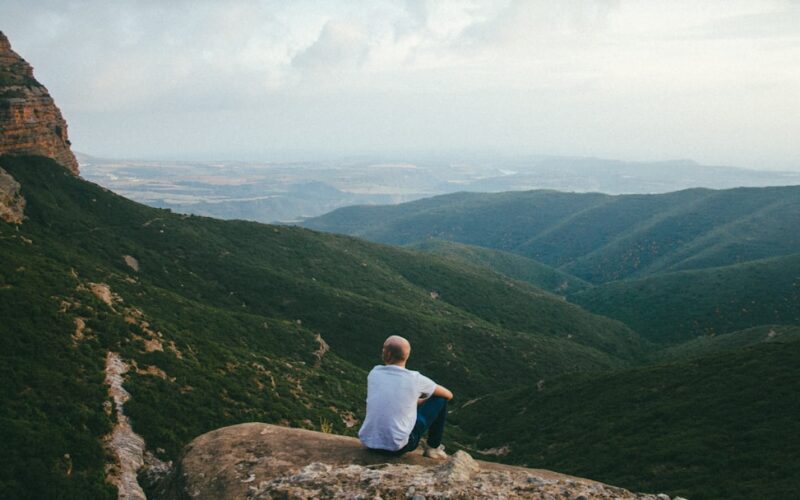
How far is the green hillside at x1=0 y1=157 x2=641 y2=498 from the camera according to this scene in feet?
63.4

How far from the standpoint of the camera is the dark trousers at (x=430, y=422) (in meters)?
10.5

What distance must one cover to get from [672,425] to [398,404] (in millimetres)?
25476

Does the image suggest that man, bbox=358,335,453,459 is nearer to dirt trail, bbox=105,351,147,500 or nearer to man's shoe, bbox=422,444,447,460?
man's shoe, bbox=422,444,447,460

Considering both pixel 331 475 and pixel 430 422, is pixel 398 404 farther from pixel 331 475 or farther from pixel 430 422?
pixel 331 475

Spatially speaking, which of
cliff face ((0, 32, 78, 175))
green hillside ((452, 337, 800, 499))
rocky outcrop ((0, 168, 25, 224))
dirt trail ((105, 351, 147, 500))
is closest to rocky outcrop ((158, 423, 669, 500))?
dirt trail ((105, 351, 147, 500))

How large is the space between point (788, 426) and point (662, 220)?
18287 centimetres

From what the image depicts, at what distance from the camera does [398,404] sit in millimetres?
9883

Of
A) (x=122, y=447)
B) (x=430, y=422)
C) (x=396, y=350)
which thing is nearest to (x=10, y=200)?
(x=122, y=447)

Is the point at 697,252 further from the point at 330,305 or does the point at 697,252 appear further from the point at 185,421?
the point at 185,421

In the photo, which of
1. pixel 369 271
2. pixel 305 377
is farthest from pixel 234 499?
pixel 369 271

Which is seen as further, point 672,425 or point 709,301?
point 709,301

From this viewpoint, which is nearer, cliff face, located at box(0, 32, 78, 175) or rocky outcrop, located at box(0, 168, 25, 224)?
rocky outcrop, located at box(0, 168, 25, 224)

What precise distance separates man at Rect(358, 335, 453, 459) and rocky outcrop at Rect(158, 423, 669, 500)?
17.8 inches

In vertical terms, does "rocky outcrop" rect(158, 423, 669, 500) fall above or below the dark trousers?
below
